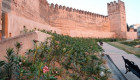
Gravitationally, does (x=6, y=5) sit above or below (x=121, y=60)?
above

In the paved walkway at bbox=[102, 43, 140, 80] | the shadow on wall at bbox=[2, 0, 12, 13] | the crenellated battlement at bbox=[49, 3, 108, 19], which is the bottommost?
the paved walkway at bbox=[102, 43, 140, 80]

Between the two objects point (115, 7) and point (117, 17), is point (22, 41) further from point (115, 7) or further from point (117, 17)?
point (115, 7)

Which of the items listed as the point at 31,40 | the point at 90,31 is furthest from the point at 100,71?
the point at 90,31

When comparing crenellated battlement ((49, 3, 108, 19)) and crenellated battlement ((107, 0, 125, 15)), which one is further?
crenellated battlement ((107, 0, 125, 15))

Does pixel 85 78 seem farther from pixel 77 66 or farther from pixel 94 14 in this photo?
pixel 94 14

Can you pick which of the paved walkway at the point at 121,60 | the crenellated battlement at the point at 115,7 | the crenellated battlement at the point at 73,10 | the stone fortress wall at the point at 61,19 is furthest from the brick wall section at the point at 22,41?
the crenellated battlement at the point at 115,7

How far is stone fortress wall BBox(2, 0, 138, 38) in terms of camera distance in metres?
5.21

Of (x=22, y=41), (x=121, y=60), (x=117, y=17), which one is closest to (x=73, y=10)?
(x=117, y=17)

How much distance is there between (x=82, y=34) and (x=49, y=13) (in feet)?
19.7

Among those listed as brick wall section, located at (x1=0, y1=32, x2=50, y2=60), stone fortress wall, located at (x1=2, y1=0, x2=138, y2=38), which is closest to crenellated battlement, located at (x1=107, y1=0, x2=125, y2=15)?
stone fortress wall, located at (x1=2, y1=0, x2=138, y2=38)

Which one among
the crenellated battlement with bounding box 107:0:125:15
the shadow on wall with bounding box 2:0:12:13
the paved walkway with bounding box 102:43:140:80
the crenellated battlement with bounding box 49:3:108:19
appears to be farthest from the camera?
the crenellated battlement with bounding box 107:0:125:15

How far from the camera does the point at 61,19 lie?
1498cm

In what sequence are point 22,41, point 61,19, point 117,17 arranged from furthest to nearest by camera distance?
point 117,17
point 61,19
point 22,41

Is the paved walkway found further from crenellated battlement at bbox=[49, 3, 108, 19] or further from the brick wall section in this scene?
crenellated battlement at bbox=[49, 3, 108, 19]
